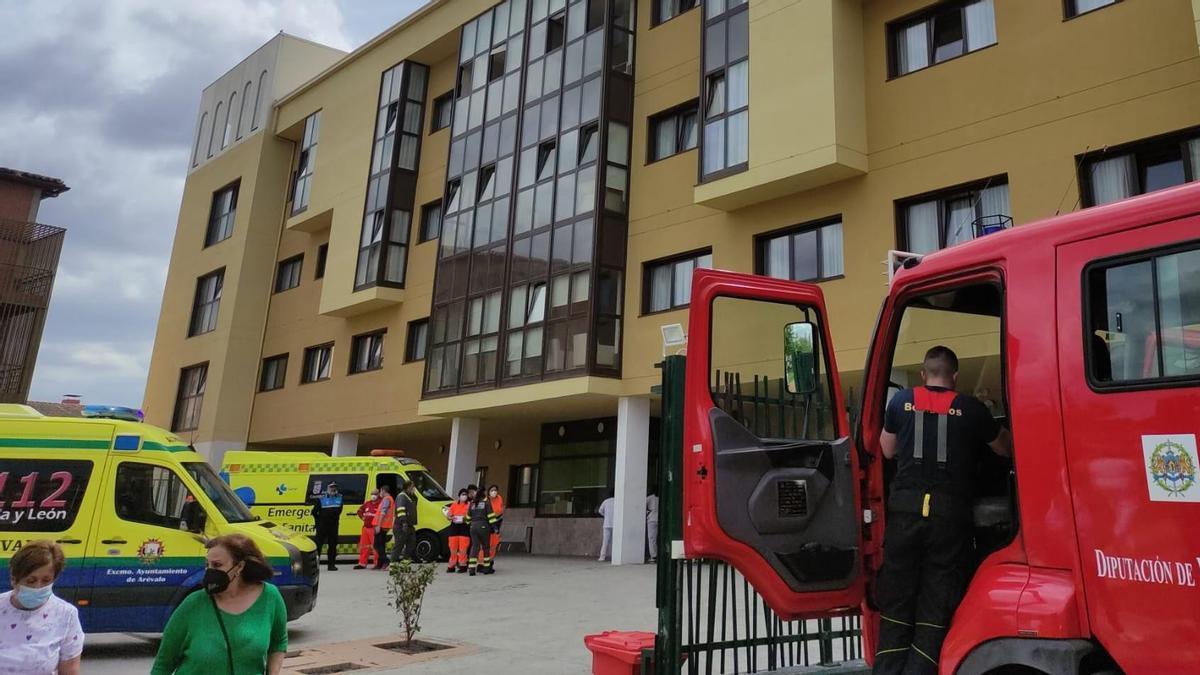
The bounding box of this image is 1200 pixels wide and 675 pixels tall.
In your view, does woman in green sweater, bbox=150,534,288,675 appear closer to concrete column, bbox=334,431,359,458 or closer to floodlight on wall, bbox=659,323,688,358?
floodlight on wall, bbox=659,323,688,358

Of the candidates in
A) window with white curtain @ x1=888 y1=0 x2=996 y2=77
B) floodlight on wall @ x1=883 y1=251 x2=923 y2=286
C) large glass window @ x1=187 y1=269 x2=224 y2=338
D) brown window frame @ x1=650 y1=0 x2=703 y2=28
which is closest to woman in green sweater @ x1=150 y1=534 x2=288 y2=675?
floodlight on wall @ x1=883 y1=251 x2=923 y2=286

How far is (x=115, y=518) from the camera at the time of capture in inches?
317

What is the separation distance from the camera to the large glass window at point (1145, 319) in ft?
9.84

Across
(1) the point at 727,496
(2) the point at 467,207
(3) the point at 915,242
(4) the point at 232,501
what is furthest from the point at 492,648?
(2) the point at 467,207

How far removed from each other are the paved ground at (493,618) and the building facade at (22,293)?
578 inches

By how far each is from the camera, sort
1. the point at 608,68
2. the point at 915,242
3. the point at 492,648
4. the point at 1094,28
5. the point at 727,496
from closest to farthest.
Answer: the point at 727,496 < the point at 492,648 < the point at 1094,28 < the point at 915,242 < the point at 608,68

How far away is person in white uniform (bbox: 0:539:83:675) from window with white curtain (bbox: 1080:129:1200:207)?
41.5ft

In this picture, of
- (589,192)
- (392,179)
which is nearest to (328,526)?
(589,192)

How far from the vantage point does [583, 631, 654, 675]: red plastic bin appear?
202 inches

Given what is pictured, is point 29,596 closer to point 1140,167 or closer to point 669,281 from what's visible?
point 1140,167

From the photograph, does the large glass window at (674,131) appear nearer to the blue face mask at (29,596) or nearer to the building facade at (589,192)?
the building facade at (589,192)

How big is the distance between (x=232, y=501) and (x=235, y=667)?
19.9 feet

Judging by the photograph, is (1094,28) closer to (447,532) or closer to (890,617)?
(890,617)

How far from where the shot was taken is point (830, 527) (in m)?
4.28
